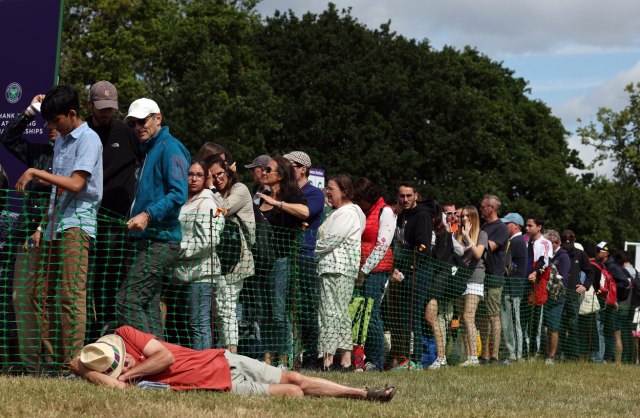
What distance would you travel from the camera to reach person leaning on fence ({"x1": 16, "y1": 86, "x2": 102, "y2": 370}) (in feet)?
28.2

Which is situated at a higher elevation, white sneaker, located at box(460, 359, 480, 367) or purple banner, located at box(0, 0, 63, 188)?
purple banner, located at box(0, 0, 63, 188)

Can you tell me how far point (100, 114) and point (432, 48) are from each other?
47544 millimetres

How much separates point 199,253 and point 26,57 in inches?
109

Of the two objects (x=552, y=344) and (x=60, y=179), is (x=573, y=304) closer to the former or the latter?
(x=552, y=344)

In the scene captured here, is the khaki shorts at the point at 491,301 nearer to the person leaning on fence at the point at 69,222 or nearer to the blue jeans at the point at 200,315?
the blue jeans at the point at 200,315

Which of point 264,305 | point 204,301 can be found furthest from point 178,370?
point 264,305

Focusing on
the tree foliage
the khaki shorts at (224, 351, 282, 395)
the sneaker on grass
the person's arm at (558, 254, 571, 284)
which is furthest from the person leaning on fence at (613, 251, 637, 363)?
the tree foliage

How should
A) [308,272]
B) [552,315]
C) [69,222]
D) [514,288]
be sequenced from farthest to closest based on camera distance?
1. [552,315]
2. [514,288]
3. [308,272]
4. [69,222]

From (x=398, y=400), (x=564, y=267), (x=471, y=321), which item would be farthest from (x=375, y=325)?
(x=564, y=267)

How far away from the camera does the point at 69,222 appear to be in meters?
8.62

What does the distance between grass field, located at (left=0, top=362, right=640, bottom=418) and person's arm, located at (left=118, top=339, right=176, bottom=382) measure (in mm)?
282

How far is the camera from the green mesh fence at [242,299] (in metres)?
8.77

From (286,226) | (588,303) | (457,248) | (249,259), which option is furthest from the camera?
(588,303)

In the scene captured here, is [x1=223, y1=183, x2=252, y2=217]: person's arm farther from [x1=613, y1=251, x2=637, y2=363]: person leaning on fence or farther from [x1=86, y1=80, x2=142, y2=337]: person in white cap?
[x1=613, y1=251, x2=637, y2=363]: person leaning on fence
